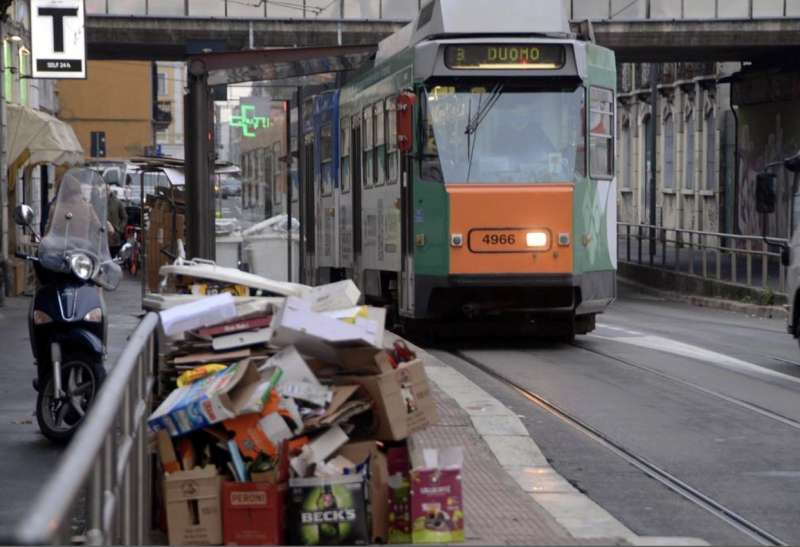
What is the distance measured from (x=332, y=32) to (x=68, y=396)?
25.9m

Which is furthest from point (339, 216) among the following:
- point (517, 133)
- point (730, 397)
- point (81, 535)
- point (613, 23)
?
point (81, 535)

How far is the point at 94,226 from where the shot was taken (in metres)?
12.0

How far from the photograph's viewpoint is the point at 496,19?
1794 centimetres

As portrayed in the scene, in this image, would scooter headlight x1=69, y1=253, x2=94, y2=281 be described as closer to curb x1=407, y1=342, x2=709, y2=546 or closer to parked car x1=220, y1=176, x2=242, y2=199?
curb x1=407, y1=342, x2=709, y2=546

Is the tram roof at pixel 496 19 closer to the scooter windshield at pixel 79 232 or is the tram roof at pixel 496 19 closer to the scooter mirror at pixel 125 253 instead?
the scooter windshield at pixel 79 232

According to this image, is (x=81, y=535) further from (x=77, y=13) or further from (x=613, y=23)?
(x=613, y=23)

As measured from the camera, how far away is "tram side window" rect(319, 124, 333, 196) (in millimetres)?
24172

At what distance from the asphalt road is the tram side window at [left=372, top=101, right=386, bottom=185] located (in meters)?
2.29

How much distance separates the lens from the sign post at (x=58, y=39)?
2761 cm

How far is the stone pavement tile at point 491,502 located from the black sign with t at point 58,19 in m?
18.5

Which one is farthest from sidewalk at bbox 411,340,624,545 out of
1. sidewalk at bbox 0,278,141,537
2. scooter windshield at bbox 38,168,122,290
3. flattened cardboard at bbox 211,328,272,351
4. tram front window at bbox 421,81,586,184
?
tram front window at bbox 421,81,586,184

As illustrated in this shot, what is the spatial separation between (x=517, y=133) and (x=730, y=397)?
5239 mm

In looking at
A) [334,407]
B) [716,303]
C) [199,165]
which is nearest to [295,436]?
[334,407]

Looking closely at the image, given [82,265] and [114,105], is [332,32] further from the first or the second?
[114,105]
